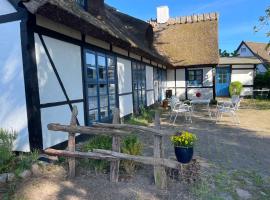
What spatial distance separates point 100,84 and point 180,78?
11955mm

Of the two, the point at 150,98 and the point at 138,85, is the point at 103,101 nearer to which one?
the point at 138,85

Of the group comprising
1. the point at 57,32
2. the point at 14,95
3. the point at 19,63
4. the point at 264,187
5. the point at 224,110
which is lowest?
the point at 264,187

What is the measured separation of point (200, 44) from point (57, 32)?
1419 centimetres

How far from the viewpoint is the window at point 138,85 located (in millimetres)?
10249

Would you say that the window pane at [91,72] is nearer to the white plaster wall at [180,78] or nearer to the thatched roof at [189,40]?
the thatched roof at [189,40]

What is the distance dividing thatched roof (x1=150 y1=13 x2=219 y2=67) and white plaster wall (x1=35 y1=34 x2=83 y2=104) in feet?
39.2

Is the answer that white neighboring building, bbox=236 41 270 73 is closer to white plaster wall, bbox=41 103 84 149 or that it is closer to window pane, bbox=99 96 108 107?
window pane, bbox=99 96 108 107

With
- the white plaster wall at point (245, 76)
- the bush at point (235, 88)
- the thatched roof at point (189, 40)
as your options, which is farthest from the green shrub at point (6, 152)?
the white plaster wall at point (245, 76)

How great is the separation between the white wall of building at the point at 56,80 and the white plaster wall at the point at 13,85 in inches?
12.1

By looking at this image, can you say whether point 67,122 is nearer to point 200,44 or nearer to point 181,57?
point 181,57

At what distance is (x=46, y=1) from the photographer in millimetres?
3885

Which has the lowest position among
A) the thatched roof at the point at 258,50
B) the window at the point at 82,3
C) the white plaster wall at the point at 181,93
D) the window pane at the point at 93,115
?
the window pane at the point at 93,115

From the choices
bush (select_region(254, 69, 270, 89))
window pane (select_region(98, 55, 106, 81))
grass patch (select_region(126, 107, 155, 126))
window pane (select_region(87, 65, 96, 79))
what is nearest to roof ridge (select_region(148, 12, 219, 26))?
bush (select_region(254, 69, 270, 89))

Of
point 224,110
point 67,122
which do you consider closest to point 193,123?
point 224,110
